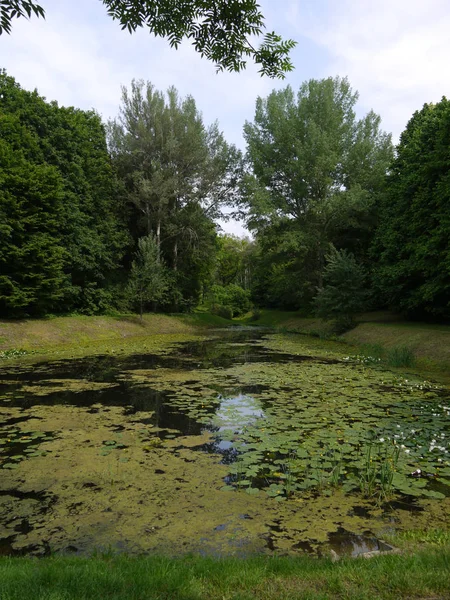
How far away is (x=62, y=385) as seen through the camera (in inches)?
461

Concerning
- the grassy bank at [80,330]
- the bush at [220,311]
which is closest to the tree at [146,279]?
the grassy bank at [80,330]

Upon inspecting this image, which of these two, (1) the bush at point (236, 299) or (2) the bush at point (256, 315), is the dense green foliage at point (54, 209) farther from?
(1) the bush at point (236, 299)

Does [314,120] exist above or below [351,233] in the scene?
above

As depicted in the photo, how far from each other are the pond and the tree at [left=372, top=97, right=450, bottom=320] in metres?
9.93

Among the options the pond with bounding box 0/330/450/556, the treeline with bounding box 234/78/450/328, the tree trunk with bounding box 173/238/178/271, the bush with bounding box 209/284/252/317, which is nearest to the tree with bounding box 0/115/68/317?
the pond with bounding box 0/330/450/556

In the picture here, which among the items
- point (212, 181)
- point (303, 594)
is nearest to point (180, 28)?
point (303, 594)

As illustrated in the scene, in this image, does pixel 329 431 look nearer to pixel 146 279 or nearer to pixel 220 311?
pixel 146 279

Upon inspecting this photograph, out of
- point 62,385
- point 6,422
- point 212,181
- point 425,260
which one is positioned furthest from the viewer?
point 212,181

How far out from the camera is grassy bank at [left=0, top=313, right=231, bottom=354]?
67.9ft

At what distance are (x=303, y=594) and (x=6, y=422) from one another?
23.5 ft

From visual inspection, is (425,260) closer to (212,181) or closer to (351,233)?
(351,233)

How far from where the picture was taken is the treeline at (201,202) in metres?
23.5

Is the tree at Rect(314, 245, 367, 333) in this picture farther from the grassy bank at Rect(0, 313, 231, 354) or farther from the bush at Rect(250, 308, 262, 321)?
the bush at Rect(250, 308, 262, 321)

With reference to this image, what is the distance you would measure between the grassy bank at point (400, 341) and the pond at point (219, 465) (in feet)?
12.4
